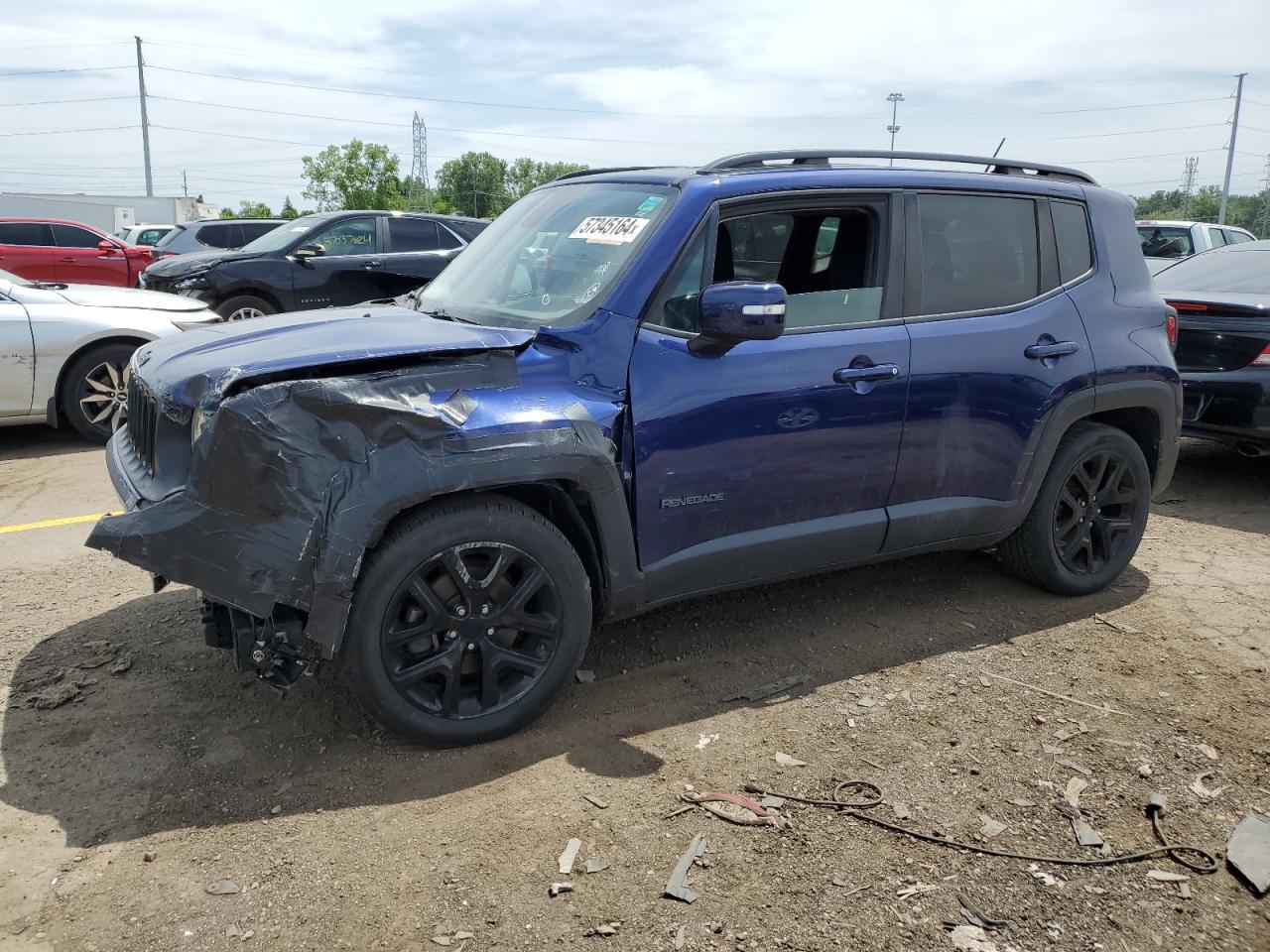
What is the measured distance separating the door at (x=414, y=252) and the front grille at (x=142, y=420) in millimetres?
7517

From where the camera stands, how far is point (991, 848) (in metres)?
2.88

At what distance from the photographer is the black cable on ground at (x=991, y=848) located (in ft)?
9.30

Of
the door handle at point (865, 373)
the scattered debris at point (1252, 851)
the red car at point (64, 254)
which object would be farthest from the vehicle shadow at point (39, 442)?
the red car at point (64, 254)

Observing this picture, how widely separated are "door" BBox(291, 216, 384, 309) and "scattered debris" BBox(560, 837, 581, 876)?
905cm

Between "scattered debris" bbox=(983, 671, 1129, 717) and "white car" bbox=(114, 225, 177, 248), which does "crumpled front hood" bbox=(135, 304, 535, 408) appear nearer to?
"scattered debris" bbox=(983, 671, 1129, 717)

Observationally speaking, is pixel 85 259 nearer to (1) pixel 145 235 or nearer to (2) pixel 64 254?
(2) pixel 64 254

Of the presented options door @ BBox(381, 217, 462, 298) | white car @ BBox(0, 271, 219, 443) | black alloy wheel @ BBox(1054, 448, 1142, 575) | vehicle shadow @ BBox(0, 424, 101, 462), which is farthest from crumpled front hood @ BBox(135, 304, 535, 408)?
door @ BBox(381, 217, 462, 298)

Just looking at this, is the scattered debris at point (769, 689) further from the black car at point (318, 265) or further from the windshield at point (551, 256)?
the black car at point (318, 265)

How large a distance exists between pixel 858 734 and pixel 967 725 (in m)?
0.41

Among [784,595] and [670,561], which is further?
[784,595]

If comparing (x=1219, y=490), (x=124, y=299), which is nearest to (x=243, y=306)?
(x=124, y=299)

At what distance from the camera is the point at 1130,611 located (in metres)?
4.65

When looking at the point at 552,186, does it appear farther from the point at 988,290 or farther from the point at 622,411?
the point at 988,290

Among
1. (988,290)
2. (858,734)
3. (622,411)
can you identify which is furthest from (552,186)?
(858,734)
